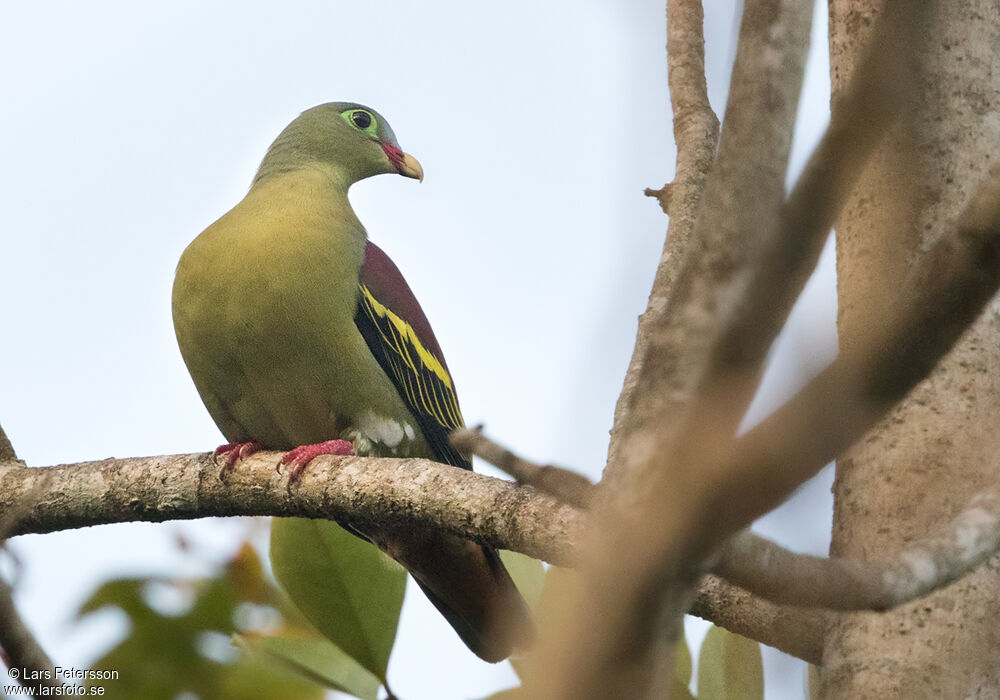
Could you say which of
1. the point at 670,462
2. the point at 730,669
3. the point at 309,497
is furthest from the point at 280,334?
the point at 670,462

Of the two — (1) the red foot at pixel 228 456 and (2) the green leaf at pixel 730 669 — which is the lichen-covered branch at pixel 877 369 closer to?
(2) the green leaf at pixel 730 669

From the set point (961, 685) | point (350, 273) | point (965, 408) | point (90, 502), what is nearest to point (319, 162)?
point (350, 273)

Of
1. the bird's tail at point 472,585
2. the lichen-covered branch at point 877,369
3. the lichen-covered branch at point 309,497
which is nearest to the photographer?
the lichen-covered branch at point 877,369

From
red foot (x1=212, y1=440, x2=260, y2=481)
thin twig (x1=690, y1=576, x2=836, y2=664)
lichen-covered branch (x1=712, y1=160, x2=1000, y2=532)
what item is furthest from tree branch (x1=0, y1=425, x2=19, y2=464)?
lichen-covered branch (x1=712, y1=160, x2=1000, y2=532)

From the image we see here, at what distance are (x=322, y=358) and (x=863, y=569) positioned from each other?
230 cm

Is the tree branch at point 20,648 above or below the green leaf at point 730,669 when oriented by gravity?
below

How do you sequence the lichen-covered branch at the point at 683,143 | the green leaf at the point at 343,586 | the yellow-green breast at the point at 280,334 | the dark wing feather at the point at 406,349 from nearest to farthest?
the green leaf at the point at 343,586
the lichen-covered branch at the point at 683,143
the yellow-green breast at the point at 280,334
the dark wing feather at the point at 406,349

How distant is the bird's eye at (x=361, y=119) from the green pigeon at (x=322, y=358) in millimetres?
626

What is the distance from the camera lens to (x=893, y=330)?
796 mm

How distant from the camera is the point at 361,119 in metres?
4.23

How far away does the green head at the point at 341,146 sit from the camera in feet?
13.1

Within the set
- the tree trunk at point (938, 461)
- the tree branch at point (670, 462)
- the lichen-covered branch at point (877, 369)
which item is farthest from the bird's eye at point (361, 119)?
the lichen-covered branch at point (877, 369)

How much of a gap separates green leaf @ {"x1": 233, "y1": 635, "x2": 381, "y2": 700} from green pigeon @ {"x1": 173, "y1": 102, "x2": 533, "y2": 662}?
51 centimetres

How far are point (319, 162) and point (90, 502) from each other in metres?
1.66
